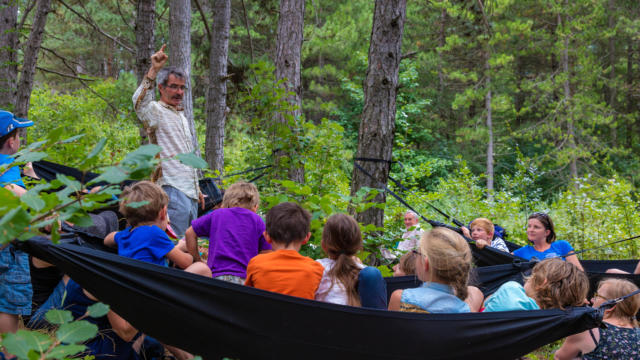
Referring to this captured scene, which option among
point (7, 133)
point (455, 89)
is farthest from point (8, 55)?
point (455, 89)

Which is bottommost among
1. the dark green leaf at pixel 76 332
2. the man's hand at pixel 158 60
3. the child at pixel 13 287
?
the child at pixel 13 287

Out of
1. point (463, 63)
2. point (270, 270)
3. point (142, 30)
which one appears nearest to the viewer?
point (270, 270)

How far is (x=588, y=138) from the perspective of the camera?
628 inches

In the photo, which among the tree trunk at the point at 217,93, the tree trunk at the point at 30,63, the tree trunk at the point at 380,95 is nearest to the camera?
the tree trunk at the point at 380,95

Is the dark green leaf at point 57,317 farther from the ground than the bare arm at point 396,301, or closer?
farther from the ground

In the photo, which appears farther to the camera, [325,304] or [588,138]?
[588,138]

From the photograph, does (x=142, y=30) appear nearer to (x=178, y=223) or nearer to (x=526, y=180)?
(x=178, y=223)

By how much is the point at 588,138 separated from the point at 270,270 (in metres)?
17.0

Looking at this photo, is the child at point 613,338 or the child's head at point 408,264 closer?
the child at point 613,338

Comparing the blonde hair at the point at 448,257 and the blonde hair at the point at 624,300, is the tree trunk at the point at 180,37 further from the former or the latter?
the blonde hair at the point at 624,300

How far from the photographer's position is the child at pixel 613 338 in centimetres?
224

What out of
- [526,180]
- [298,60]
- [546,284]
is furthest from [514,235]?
[546,284]

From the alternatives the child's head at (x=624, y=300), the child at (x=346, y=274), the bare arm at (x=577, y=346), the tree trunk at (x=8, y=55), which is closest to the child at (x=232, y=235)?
the child at (x=346, y=274)

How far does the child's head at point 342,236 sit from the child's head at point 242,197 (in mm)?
576
